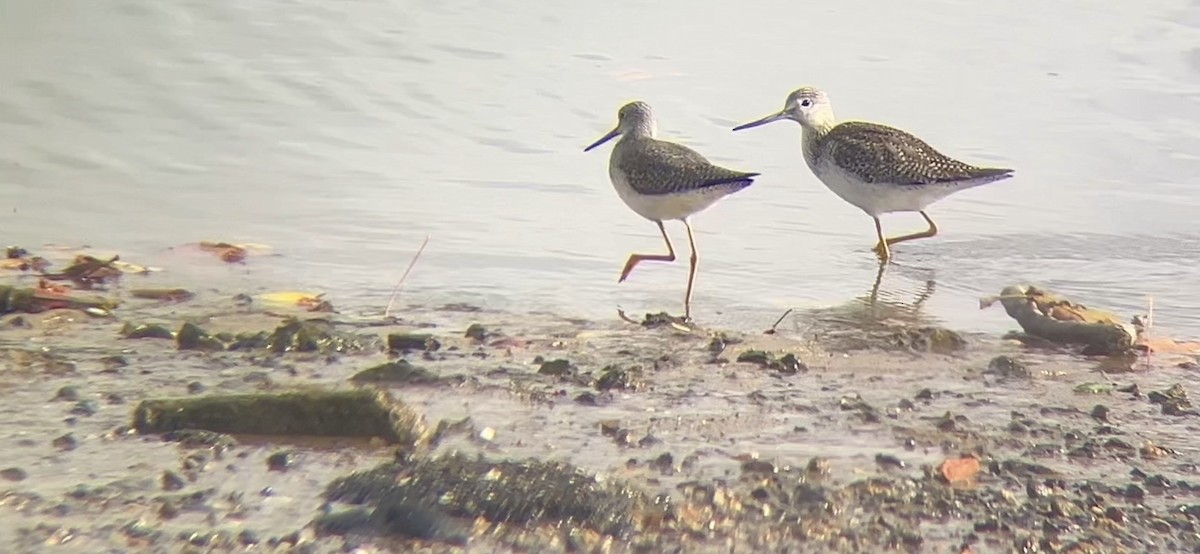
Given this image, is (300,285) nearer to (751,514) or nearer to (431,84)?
(751,514)

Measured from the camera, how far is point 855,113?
11.5 metres

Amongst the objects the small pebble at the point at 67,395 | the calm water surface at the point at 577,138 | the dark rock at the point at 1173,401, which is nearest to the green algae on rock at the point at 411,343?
Answer: the calm water surface at the point at 577,138

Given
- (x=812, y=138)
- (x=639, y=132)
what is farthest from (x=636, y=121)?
(x=812, y=138)

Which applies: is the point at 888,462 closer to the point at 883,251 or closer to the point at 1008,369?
the point at 1008,369

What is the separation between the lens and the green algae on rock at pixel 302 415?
4.80m

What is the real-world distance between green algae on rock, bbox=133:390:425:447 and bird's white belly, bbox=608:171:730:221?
3.58 meters

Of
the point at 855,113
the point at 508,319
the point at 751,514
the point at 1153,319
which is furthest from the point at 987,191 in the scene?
the point at 751,514

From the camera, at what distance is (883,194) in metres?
9.23

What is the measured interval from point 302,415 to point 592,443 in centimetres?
83

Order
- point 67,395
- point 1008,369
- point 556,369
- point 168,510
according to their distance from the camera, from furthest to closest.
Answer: point 1008,369
point 556,369
point 67,395
point 168,510

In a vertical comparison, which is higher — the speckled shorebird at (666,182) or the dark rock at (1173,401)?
the speckled shorebird at (666,182)

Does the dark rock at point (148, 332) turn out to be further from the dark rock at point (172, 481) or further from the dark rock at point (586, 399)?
the dark rock at point (172, 481)

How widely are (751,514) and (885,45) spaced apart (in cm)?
944

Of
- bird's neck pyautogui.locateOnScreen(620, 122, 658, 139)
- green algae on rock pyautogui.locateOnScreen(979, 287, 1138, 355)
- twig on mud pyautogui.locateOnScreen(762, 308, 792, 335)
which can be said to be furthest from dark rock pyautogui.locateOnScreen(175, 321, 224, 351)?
bird's neck pyautogui.locateOnScreen(620, 122, 658, 139)
